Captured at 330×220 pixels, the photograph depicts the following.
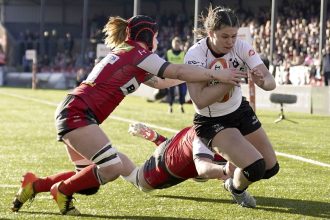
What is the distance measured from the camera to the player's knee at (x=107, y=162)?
27.2 feet

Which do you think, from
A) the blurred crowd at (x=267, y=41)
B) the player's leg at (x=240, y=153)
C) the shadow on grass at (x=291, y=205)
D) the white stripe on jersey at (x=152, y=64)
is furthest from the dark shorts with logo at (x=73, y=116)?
the blurred crowd at (x=267, y=41)

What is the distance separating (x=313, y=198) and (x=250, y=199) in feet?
3.16

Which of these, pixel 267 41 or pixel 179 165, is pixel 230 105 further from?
pixel 267 41

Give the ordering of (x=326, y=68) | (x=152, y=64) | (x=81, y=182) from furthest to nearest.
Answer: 1. (x=326, y=68)
2. (x=81, y=182)
3. (x=152, y=64)

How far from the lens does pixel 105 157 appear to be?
8.31m

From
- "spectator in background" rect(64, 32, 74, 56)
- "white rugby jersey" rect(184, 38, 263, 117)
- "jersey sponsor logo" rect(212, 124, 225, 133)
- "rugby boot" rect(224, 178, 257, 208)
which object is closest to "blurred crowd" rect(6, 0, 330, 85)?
"spectator in background" rect(64, 32, 74, 56)

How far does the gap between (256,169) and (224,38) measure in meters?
1.20

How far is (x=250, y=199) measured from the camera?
9.12 m

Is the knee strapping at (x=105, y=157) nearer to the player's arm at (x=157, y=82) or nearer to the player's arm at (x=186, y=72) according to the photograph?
the player's arm at (x=186, y=72)

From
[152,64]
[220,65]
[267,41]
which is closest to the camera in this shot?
[152,64]

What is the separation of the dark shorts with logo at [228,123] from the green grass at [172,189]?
2.45ft

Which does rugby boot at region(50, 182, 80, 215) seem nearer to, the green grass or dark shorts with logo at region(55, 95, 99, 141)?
the green grass

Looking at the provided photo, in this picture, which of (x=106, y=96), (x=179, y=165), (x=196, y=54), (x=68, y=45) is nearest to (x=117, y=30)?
(x=106, y=96)

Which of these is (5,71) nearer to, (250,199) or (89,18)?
(89,18)
